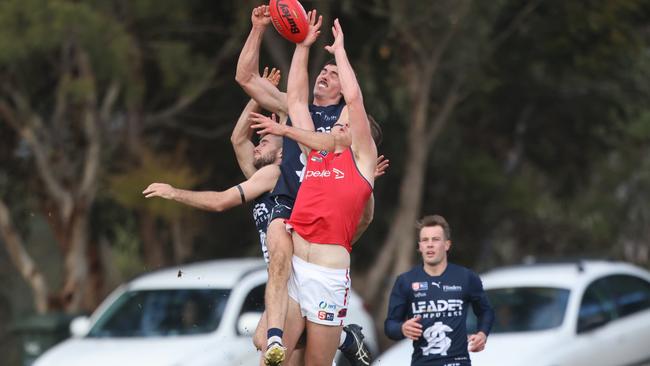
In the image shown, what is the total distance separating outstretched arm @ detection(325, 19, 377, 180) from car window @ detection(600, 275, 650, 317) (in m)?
6.19

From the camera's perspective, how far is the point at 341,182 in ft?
24.3

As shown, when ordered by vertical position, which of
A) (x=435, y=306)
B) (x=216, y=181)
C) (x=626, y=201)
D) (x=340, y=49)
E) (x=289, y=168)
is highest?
(x=340, y=49)

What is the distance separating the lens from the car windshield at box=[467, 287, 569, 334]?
12.4 meters

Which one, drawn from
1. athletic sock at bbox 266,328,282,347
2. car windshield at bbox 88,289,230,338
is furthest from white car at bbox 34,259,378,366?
athletic sock at bbox 266,328,282,347

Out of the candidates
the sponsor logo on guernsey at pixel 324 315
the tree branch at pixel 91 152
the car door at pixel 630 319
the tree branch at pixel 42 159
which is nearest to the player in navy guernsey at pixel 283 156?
the sponsor logo on guernsey at pixel 324 315

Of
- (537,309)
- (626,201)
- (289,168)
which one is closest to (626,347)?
(537,309)

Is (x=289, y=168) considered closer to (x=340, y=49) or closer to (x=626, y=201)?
(x=340, y=49)

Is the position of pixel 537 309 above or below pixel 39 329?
above

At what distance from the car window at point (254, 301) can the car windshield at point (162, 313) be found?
0.20 meters

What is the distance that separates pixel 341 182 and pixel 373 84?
1315 cm

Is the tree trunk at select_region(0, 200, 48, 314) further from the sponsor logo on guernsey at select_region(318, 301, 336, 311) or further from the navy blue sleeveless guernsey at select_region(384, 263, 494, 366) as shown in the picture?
the sponsor logo on guernsey at select_region(318, 301, 336, 311)

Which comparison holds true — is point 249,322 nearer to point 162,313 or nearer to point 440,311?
point 162,313

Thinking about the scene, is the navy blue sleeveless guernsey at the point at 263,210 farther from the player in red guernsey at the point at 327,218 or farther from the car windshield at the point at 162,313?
the car windshield at the point at 162,313

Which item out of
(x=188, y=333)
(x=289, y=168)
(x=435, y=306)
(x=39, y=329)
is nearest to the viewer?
(x=289, y=168)
